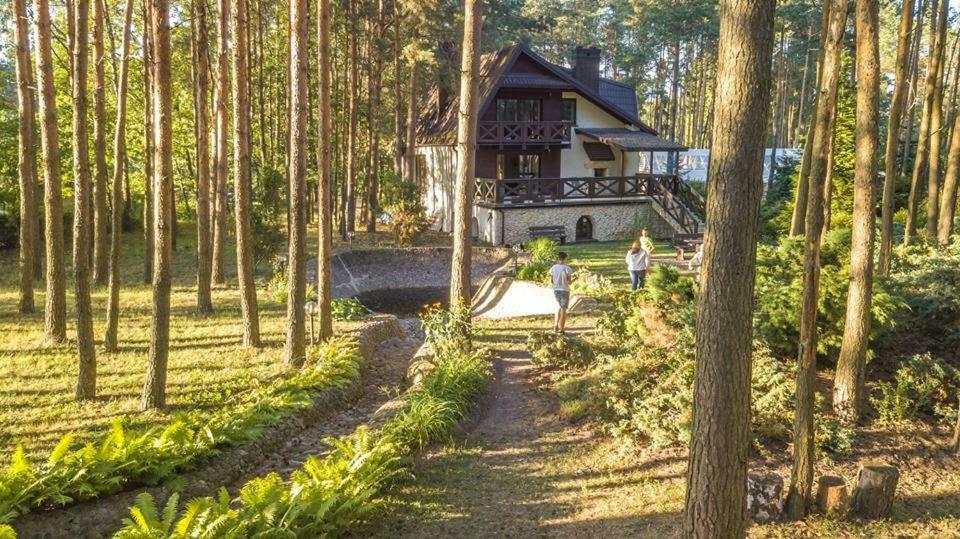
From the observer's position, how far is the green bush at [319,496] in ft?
19.1

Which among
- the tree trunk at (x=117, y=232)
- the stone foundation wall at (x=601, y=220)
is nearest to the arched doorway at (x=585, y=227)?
the stone foundation wall at (x=601, y=220)

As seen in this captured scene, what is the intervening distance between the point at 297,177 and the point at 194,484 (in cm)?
571

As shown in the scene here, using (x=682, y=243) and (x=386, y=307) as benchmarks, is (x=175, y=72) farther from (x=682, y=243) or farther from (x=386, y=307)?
(x=682, y=243)

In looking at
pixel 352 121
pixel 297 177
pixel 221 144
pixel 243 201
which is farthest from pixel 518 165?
pixel 297 177

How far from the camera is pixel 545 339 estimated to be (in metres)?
12.2

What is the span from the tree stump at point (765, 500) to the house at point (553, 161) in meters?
21.6

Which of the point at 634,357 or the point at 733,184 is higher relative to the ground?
the point at 733,184

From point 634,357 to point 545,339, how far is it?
210 cm

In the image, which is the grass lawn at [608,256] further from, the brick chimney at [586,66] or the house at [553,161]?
the brick chimney at [586,66]

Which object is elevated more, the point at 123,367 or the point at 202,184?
the point at 202,184

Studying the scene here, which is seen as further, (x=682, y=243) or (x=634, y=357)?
(x=682, y=243)

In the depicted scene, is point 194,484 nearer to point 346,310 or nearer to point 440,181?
point 346,310

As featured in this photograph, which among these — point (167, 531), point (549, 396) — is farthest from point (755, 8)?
point (549, 396)

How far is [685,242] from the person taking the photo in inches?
925
